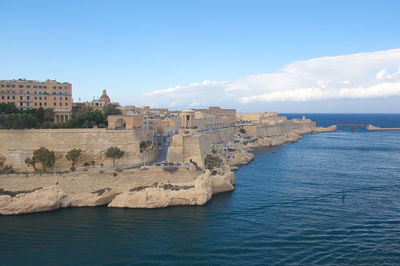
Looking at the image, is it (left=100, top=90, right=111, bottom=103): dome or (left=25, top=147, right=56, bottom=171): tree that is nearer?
(left=25, top=147, right=56, bottom=171): tree

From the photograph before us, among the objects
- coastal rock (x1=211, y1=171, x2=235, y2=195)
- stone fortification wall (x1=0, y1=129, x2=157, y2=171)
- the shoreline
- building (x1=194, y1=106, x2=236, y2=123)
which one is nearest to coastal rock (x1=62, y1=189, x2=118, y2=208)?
the shoreline

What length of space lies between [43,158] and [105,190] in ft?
23.7

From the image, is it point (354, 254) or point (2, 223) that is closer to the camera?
point (354, 254)

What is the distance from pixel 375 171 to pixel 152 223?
28.4 m

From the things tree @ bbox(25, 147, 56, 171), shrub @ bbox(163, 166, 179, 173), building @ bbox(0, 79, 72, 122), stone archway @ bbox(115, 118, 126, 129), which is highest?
building @ bbox(0, 79, 72, 122)

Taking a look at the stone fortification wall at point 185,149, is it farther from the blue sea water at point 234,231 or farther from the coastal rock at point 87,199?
the coastal rock at point 87,199

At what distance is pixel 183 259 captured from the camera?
1700 cm

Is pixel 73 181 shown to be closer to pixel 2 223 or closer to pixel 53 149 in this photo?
pixel 2 223

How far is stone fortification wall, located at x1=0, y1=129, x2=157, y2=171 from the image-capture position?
3044 cm

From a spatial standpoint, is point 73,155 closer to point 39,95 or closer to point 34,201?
point 34,201

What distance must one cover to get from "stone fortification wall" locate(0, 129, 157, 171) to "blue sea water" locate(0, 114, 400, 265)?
824 cm

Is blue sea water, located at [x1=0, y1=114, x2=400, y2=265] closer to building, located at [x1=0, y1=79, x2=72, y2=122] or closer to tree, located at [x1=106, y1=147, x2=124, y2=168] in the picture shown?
tree, located at [x1=106, y1=147, x2=124, y2=168]

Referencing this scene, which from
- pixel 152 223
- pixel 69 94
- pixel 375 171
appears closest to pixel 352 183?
pixel 375 171

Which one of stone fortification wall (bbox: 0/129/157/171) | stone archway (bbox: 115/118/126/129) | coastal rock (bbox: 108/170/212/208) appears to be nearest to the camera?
coastal rock (bbox: 108/170/212/208)
